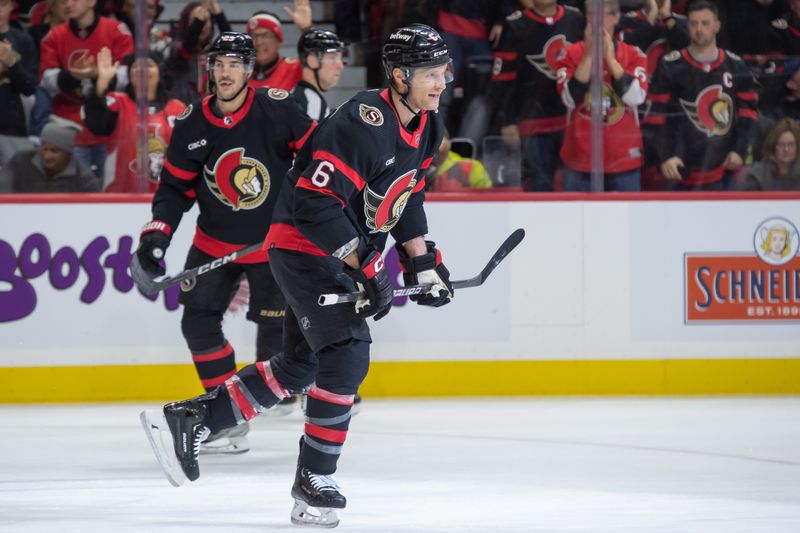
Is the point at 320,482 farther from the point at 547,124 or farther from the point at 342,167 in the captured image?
the point at 547,124

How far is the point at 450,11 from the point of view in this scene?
5594mm

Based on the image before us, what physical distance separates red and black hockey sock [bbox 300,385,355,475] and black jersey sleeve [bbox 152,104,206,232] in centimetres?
116

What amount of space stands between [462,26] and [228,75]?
1738mm

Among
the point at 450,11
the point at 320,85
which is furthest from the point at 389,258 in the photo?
the point at 450,11

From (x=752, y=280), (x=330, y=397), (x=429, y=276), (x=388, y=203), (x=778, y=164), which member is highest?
(x=388, y=203)

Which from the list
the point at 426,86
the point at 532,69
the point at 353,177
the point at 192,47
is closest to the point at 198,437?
the point at 353,177

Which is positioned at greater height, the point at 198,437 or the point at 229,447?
the point at 198,437

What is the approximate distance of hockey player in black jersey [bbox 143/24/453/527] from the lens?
302 centimetres

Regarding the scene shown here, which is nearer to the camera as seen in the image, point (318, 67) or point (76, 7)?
→ point (318, 67)

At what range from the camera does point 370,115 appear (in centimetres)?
305

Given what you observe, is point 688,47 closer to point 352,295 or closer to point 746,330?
point 746,330

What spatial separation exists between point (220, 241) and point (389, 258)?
1.27 metres

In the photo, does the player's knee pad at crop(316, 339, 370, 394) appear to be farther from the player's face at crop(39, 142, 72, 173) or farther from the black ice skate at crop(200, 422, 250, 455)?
the player's face at crop(39, 142, 72, 173)

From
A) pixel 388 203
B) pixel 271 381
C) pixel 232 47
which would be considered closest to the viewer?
pixel 388 203
